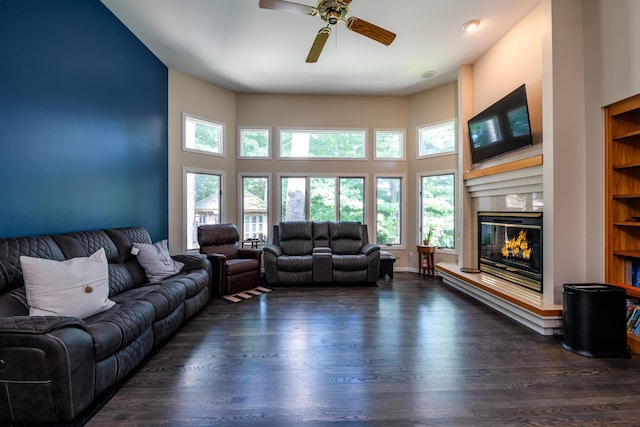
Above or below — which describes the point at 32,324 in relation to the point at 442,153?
below

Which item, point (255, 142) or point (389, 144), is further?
point (389, 144)

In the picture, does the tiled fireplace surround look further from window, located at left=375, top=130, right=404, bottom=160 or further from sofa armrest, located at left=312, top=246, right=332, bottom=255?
sofa armrest, located at left=312, top=246, right=332, bottom=255

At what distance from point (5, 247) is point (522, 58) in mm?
5292

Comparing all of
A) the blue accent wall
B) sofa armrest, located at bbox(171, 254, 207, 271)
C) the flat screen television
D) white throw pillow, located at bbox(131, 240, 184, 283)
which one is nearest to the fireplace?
the flat screen television

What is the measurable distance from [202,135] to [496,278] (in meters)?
5.18

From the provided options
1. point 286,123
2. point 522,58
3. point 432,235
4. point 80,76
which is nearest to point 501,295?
point 432,235

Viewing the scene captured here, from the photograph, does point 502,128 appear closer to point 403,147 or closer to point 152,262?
point 403,147

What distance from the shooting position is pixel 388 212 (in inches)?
218

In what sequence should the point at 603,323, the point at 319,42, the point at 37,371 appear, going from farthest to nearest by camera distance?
the point at 319,42, the point at 603,323, the point at 37,371

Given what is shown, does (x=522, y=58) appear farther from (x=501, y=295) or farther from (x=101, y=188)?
(x=101, y=188)

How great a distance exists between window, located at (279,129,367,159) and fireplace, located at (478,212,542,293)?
259 cm

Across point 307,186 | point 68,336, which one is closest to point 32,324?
point 68,336

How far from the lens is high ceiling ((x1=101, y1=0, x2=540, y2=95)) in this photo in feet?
9.86

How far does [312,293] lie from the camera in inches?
160
